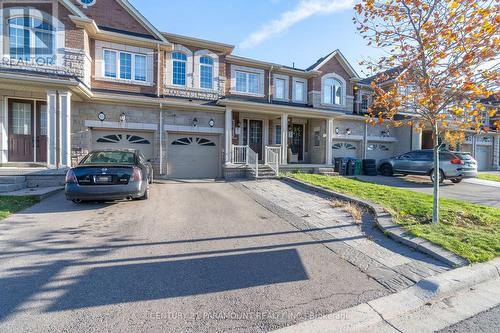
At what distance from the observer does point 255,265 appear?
3.73m

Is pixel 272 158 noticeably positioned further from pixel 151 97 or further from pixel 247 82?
pixel 151 97

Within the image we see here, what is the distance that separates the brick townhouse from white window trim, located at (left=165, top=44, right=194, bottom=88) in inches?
2.0

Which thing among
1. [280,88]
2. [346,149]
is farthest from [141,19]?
[346,149]

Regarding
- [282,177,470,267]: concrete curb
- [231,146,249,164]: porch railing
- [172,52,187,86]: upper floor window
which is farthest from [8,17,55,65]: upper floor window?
[282,177,470,267]: concrete curb

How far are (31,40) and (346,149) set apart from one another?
17066mm

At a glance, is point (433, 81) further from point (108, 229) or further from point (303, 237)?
point (108, 229)

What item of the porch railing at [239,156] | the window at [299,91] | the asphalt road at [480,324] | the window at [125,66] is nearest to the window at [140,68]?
the window at [125,66]

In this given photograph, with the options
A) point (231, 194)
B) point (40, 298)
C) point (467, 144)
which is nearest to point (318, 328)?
point (40, 298)

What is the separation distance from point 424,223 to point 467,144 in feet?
75.0

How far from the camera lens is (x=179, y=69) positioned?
13.7 meters

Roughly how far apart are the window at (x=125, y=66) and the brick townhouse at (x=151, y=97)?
1.7 inches

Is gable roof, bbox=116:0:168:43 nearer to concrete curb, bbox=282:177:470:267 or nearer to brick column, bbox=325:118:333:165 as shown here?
brick column, bbox=325:118:333:165

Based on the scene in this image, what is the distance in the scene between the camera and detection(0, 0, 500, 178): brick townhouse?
407 inches

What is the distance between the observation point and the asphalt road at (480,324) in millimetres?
2592
